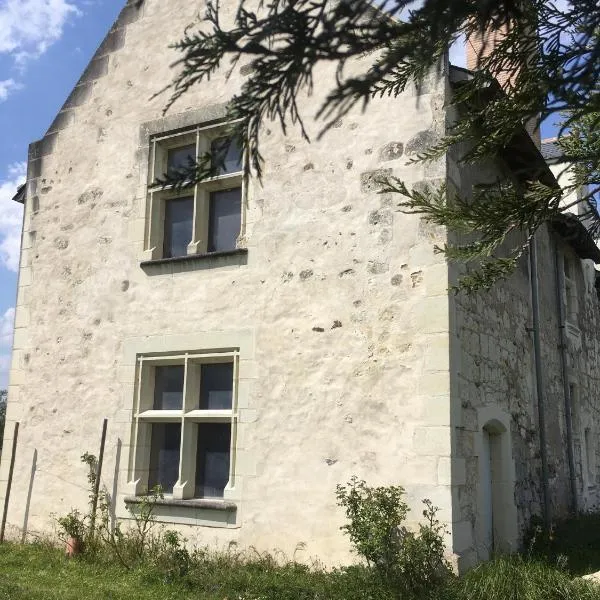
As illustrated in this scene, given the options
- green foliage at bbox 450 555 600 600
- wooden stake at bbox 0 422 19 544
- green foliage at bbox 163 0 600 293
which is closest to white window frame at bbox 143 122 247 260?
green foliage at bbox 163 0 600 293

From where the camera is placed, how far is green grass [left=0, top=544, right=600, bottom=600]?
209 inches

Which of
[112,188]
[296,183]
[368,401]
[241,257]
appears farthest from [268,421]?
[112,188]

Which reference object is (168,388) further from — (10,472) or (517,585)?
(517,585)

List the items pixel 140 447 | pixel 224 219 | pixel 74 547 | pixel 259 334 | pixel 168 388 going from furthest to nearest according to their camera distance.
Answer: pixel 224 219 < pixel 168 388 < pixel 140 447 < pixel 74 547 < pixel 259 334

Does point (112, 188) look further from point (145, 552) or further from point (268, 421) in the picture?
point (145, 552)

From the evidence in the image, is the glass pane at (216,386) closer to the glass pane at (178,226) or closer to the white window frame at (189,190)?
the white window frame at (189,190)

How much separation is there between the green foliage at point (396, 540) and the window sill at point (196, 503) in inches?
51.2

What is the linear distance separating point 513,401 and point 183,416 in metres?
3.58

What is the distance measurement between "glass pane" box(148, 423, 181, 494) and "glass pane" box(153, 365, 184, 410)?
213mm

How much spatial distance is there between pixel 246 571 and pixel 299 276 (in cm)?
273

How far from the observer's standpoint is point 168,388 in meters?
7.67

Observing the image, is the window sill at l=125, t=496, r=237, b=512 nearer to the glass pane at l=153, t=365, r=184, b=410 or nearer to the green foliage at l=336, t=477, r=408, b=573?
the glass pane at l=153, t=365, r=184, b=410

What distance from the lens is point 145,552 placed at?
6.87 meters

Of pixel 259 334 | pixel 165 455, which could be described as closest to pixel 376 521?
pixel 259 334
